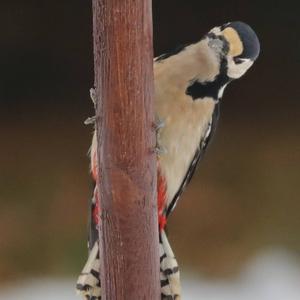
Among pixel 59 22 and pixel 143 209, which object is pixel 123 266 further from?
pixel 59 22

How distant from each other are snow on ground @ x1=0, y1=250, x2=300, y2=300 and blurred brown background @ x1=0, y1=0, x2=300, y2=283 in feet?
0.12

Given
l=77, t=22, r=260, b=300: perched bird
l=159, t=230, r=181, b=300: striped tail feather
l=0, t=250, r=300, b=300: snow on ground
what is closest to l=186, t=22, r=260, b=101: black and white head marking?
l=77, t=22, r=260, b=300: perched bird

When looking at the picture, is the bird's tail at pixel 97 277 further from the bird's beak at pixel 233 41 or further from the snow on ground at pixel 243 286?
the snow on ground at pixel 243 286

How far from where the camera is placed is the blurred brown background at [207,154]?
245cm

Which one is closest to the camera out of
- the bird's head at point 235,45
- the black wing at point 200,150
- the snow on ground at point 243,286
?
the bird's head at point 235,45

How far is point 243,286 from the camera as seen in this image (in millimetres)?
2381

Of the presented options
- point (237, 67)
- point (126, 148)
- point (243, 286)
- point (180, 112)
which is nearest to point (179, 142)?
point (180, 112)

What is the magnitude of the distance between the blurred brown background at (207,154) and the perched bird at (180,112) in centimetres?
96

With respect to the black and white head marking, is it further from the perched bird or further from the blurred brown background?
the blurred brown background

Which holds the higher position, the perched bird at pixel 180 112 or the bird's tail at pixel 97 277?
the perched bird at pixel 180 112

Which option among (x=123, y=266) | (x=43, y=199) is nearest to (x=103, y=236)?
(x=123, y=266)

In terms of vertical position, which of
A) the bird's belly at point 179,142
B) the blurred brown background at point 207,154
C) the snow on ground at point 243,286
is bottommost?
the bird's belly at point 179,142

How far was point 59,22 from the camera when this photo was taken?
8.29 ft

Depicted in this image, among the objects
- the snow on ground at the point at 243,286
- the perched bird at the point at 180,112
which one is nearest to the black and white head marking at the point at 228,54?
the perched bird at the point at 180,112
